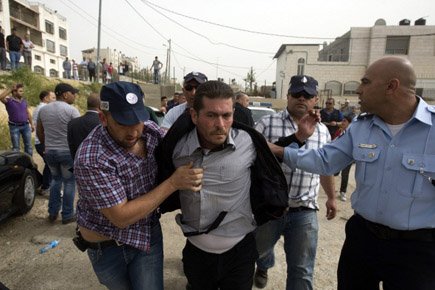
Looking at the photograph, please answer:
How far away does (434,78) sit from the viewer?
2980 centimetres

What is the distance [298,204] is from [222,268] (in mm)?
920

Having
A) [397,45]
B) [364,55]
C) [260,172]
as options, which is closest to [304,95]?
[260,172]

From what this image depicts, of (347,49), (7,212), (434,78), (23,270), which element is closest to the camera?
(23,270)

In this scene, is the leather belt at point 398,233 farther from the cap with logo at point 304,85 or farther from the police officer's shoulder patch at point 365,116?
the cap with logo at point 304,85

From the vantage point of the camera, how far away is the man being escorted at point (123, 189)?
155 cm

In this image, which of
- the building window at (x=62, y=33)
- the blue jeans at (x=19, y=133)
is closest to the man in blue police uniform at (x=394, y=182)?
the blue jeans at (x=19, y=133)

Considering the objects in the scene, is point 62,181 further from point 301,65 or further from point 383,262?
point 301,65

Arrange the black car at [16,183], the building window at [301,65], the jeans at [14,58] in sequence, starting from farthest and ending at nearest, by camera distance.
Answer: the building window at [301,65], the jeans at [14,58], the black car at [16,183]

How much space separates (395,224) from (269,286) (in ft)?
6.07

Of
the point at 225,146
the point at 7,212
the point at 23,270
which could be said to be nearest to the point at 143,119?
the point at 225,146

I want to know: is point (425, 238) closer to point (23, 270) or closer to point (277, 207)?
point (277, 207)

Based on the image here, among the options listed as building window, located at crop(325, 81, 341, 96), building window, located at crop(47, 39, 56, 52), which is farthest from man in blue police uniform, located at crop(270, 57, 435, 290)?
building window, located at crop(47, 39, 56, 52)

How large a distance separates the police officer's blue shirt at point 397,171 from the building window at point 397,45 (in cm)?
3419

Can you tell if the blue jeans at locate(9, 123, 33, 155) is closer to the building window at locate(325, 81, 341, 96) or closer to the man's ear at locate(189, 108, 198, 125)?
the man's ear at locate(189, 108, 198, 125)
